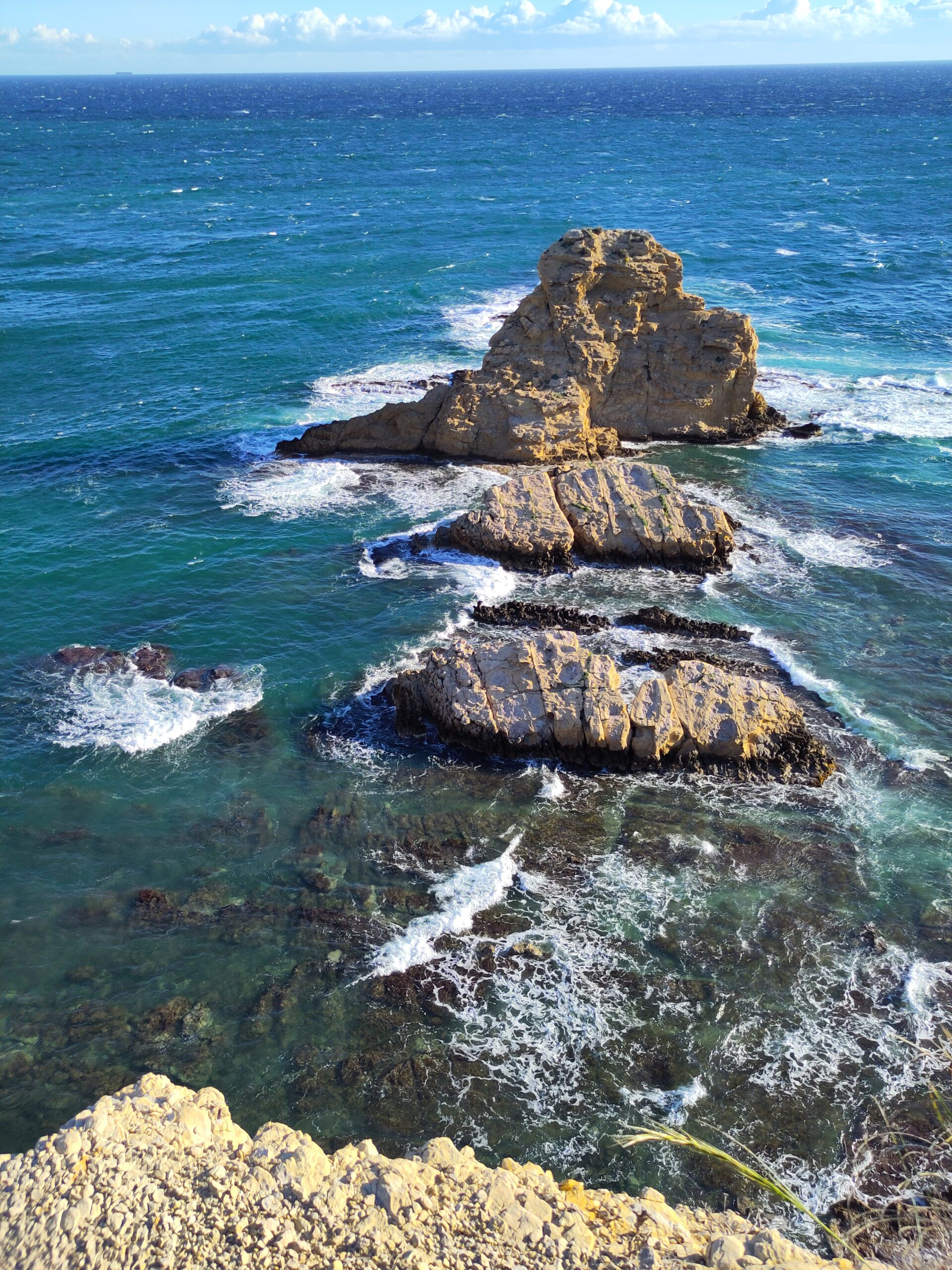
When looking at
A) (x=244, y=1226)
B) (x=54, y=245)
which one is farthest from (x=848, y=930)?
(x=54, y=245)

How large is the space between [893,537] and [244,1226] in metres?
38.6

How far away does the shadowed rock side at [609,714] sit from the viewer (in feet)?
97.7

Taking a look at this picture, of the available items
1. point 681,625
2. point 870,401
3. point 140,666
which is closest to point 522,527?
point 681,625

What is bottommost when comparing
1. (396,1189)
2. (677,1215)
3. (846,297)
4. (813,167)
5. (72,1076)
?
(72,1076)

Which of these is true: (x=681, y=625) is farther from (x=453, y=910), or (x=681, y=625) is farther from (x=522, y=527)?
(x=453, y=910)

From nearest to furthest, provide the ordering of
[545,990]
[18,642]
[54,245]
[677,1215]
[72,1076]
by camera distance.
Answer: [677,1215], [72,1076], [545,990], [18,642], [54,245]

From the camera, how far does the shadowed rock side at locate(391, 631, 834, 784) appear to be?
29766mm

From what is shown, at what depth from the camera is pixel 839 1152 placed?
64.7ft

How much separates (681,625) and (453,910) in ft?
52.6

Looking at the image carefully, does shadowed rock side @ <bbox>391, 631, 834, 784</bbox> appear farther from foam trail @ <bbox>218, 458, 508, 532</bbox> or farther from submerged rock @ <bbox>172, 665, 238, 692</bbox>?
foam trail @ <bbox>218, 458, 508, 532</bbox>

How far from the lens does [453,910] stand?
25.3m

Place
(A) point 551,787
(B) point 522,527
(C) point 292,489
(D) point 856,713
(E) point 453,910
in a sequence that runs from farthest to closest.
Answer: (C) point 292,489, (B) point 522,527, (D) point 856,713, (A) point 551,787, (E) point 453,910

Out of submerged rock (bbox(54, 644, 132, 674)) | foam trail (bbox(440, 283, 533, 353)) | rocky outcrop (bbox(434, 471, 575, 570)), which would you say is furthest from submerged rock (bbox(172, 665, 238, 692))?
foam trail (bbox(440, 283, 533, 353))

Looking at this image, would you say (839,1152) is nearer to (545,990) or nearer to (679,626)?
(545,990)
